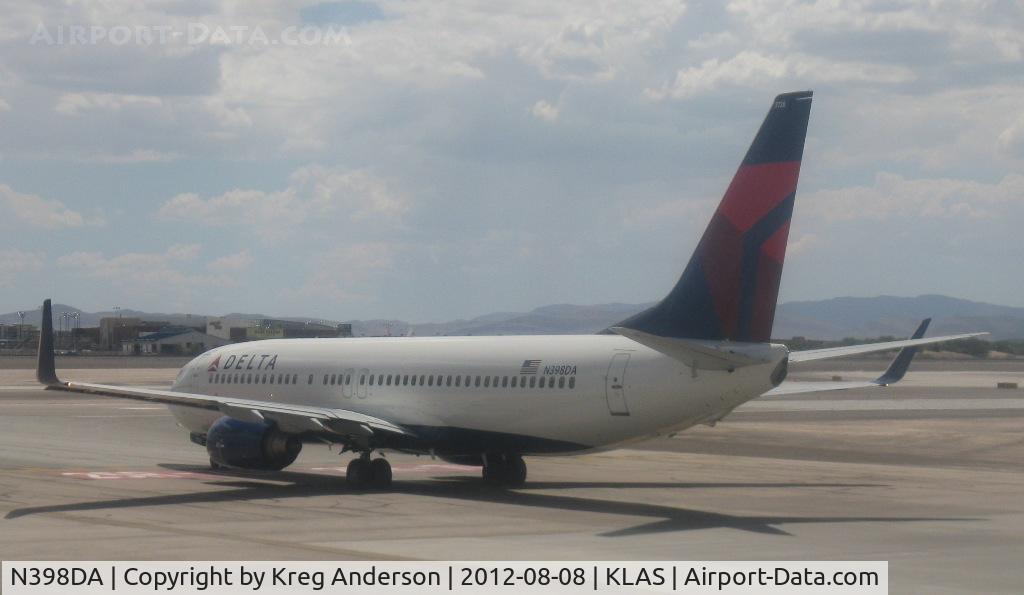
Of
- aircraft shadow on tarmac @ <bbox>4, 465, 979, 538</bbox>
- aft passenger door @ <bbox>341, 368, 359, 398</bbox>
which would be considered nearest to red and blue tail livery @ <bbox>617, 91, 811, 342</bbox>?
aircraft shadow on tarmac @ <bbox>4, 465, 979, 538</bbox>

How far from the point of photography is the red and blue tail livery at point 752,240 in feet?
85.8

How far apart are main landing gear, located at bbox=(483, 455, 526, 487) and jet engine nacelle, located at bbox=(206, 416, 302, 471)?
14.9ft

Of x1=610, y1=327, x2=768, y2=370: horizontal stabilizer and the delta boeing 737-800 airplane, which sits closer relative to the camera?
x1=610, y1=327, x2=768, y2=370: horizontal stabilizer

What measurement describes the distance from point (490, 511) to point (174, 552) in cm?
805

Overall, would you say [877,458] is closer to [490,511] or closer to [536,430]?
[536,430]

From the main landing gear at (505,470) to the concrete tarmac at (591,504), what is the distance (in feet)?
1.38

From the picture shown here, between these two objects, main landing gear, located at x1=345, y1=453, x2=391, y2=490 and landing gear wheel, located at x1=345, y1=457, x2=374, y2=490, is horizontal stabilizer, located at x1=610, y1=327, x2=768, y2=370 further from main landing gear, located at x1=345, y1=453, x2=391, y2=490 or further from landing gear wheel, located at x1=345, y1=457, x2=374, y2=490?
landing gear wheel, located at x1=345, y1=457, x2=374, y2=490

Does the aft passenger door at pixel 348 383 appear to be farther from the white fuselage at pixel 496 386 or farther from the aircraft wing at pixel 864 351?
the aircraft wing at pixel 864 351

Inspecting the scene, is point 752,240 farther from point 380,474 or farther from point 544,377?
point 380,474

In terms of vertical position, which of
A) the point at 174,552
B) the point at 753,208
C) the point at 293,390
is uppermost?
the point at 753,208

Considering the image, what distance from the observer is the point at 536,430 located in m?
30.1

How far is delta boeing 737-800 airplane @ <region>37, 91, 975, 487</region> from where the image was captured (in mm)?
26375

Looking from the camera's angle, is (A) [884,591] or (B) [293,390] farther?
(B) [293,390]

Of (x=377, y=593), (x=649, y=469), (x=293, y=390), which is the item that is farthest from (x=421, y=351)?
(x=377, y=593)
